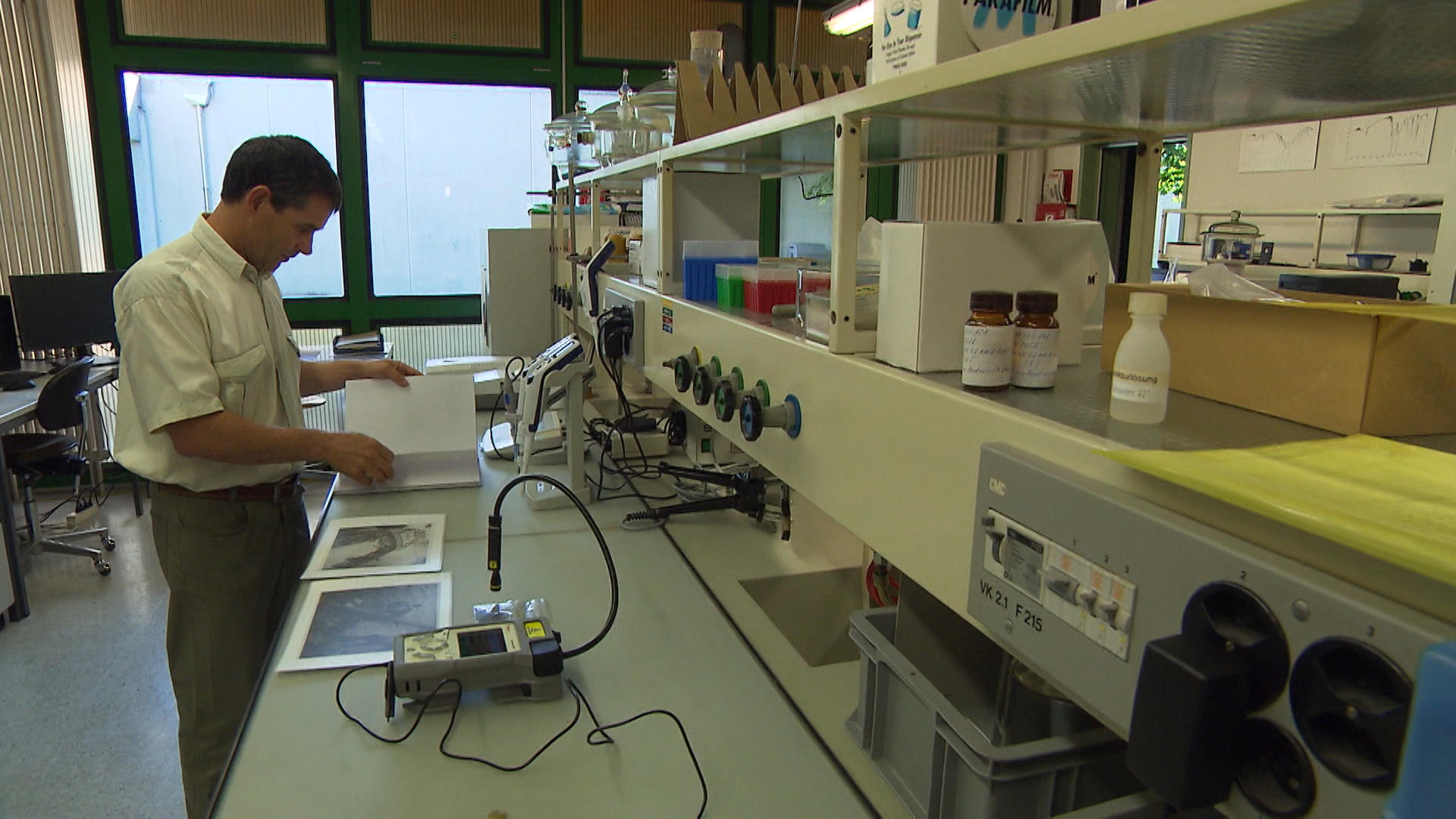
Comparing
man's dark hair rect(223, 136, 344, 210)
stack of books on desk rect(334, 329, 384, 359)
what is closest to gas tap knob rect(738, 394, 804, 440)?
man's dark hair rect(223, 136, 344, 210)

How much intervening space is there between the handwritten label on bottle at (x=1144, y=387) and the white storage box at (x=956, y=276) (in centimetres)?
17

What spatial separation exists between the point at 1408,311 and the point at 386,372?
2.01 m

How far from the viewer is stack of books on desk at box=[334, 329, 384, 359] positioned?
173 inches

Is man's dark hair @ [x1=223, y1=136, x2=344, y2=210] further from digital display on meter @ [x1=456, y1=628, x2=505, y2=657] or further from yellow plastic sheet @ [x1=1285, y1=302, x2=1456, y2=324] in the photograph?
yellow plastic sheet @ [x1=1285, y1=302, x2=1456, y2=324]

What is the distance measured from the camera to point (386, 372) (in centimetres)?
213

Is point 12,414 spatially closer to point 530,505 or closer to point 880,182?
point 530,505

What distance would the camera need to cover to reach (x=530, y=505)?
2.09 metres

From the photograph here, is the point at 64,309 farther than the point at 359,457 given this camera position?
Yes

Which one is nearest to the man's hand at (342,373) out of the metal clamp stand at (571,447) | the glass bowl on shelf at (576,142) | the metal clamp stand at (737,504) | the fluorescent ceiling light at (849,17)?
the metal clamp stand at (571,447)

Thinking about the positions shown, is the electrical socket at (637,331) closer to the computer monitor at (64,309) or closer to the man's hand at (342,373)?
the man's hand at (342,373)

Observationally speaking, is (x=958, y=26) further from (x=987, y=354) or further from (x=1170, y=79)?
(x=987, y=354)

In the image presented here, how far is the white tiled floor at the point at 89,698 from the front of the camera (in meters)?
2.31

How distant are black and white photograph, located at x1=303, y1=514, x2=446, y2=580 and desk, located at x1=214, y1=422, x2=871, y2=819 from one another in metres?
0.17

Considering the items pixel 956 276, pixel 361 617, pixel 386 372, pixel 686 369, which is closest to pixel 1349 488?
pixel 956 276
